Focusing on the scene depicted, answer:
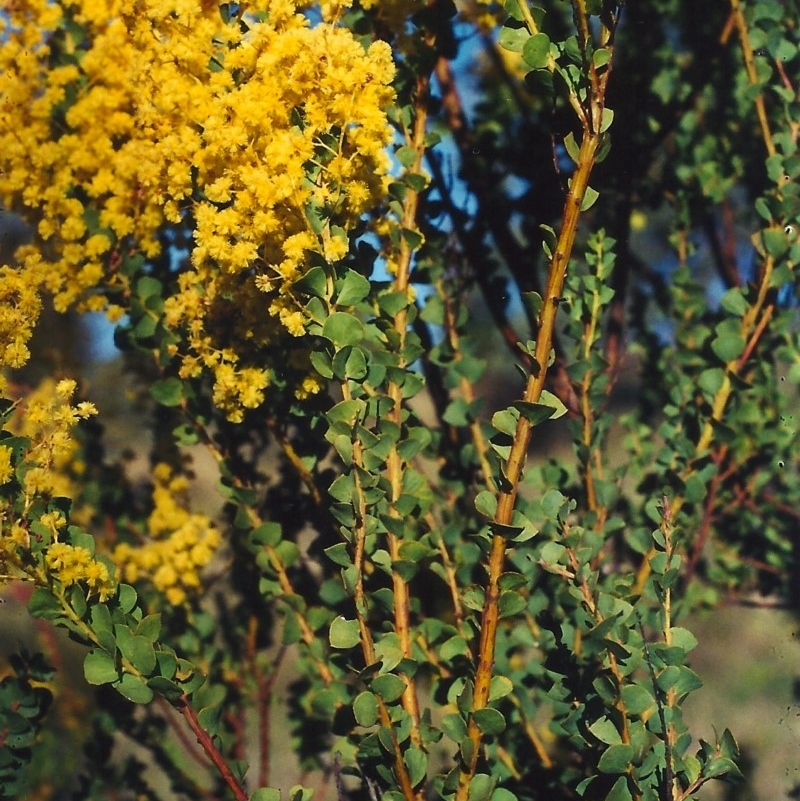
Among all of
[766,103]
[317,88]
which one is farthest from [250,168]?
[766,103]

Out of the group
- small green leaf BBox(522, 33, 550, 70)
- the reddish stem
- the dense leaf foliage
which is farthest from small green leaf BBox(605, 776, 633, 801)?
small green leaf BBox(522, 33, 550, 70)

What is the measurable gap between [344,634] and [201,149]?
0.34m

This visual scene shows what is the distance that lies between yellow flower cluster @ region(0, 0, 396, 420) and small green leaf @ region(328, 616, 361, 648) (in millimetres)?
163

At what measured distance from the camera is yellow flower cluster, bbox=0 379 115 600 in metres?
0.51

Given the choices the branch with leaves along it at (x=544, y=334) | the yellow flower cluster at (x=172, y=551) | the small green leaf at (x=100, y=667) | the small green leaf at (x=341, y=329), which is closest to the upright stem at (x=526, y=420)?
the branch with leaves along it at (x=544, y=334)

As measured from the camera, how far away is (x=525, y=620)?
31.9 inches

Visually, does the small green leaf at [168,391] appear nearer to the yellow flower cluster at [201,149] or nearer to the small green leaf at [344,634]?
the yellow flower cluster at [201,149]

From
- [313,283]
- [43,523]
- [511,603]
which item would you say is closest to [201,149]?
[313,283]

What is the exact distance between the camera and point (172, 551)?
2.62 feet

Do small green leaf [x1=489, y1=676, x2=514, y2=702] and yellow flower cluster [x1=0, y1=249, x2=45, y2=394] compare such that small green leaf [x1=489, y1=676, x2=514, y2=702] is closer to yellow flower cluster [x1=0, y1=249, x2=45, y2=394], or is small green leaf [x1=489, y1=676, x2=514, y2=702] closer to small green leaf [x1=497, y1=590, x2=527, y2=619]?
small green leaf [x1=497, y1=590, x2=527, y2=619]

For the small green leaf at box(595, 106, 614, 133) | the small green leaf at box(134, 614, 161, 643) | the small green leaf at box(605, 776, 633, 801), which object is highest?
the small green leaf at box(595, 106, 614, 133)

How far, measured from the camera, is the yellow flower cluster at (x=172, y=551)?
0.80 meters

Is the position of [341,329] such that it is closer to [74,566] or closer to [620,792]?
[74,566]

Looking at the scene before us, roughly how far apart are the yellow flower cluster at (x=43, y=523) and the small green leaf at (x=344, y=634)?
14 centimetres
